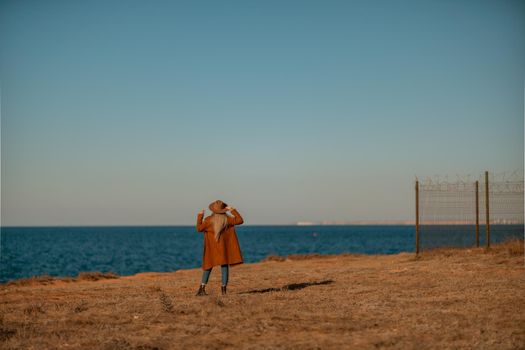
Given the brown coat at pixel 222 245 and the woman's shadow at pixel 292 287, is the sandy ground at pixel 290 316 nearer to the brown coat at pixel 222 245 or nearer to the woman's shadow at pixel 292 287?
the woman's shadow at pixel 292 287

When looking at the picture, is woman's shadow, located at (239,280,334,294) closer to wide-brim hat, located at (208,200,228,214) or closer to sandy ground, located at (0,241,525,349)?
sandy ground, located at (0,241,525,349)

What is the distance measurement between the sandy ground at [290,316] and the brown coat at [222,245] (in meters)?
0.84

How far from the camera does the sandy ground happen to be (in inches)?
315

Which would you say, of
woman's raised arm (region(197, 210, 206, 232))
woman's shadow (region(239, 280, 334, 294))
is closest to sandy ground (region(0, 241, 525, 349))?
woman's shadow (region(239, 280, 334, 294))

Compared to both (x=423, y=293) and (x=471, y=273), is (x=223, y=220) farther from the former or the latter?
(x=471, y=273)

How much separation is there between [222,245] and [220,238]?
6.6 inches

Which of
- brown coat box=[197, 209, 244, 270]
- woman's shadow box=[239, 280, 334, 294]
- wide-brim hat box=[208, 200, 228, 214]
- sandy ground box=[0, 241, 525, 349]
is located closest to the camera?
sandy ground box=[0, 241, 525, 349]

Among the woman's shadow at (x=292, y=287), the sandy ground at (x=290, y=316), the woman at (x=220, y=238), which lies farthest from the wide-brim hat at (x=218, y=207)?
the woman's shadow at (x=292, y=287)

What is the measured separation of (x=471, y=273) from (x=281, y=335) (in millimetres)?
10144

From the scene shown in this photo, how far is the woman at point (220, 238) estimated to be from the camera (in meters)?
12.6

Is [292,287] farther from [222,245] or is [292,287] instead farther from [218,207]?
[218,207]

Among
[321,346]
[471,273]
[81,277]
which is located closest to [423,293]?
[471,273]

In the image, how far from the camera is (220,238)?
12711 mm

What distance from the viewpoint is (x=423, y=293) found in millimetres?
12797
